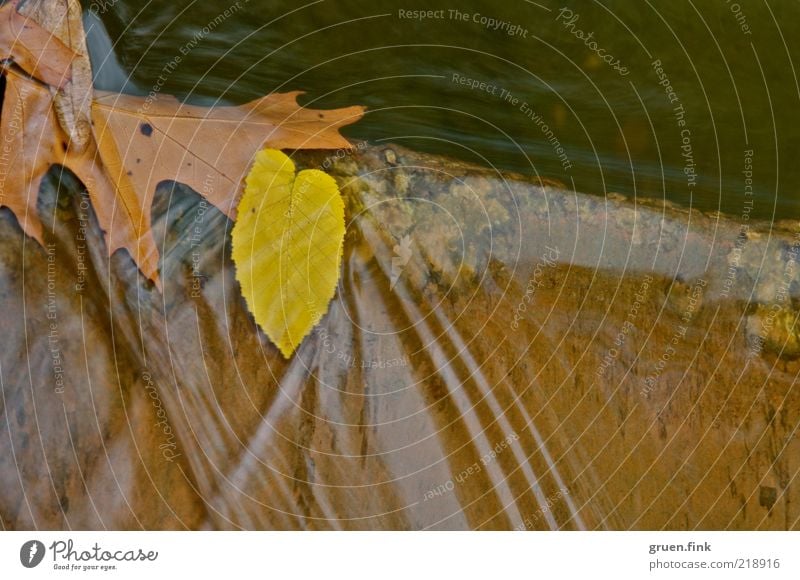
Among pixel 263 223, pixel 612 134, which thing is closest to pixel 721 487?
pixel 612 134

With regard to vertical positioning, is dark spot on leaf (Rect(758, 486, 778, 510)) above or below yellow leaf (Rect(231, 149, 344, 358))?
below

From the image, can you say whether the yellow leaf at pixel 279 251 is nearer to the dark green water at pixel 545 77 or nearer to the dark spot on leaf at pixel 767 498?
the dark green water at pixel 545 77

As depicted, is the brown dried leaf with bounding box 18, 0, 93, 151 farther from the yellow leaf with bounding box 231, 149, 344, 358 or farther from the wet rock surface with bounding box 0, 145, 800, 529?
the yellow leaf with bounding box 231, 149, 344, 358
